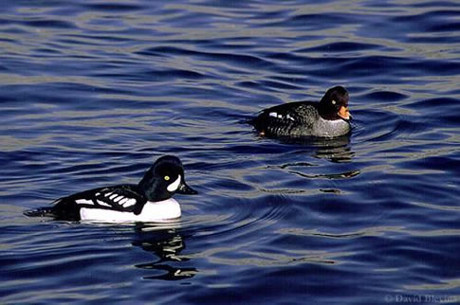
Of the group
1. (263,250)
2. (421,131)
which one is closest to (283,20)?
(421,131)

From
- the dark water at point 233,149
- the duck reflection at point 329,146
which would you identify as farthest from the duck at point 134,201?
the duck reflection at point 329,146

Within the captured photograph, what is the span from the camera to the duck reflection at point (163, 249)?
13414mm

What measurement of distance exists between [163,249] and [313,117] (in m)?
5.50

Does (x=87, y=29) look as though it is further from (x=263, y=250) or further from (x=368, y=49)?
(x=263, y=250)

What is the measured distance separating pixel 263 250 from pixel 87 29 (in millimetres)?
11527

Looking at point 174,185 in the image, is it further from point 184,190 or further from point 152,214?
point 152,214

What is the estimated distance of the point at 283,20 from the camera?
2555cm

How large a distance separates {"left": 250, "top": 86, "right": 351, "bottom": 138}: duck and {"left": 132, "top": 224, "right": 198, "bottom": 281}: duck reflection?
14.3 feet

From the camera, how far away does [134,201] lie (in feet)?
48.8

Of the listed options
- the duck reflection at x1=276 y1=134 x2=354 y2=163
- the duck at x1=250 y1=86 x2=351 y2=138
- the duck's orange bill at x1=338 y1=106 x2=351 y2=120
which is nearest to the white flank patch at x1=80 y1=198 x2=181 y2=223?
the duck reflection at x1=276 y1=134 x2=354 y2=163

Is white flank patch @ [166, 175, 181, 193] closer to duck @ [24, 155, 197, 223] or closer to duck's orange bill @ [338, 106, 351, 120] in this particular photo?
duck @ [24, 155, 197, 223]

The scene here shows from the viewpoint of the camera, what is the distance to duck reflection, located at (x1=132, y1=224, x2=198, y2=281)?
→ 44.0 feet

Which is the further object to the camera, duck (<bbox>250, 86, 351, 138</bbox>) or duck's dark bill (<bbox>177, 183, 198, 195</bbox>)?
duck (<bbox>250, 86, 351, 138</bbox>)

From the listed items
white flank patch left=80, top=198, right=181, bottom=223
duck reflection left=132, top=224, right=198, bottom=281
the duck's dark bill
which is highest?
the duck's dark bill
